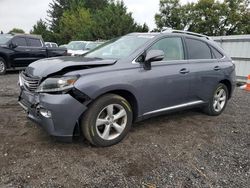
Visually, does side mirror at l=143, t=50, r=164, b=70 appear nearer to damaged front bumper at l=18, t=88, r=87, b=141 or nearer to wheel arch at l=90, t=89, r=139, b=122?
wheel arch at l=90, t=89, r=139, b=122

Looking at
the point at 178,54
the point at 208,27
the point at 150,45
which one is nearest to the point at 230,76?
the point at 178,54

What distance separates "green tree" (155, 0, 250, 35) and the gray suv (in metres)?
32.8

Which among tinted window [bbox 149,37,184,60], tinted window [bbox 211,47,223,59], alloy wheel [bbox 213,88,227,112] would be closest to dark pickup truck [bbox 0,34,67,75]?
tinted window [bbox 149,37,184,60]

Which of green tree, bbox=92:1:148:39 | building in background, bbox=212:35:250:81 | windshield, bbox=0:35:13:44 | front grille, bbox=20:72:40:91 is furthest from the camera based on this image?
green tree, bbox=92:1:148:39

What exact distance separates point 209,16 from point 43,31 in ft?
109

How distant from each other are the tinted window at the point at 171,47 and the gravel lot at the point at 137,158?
1.22m

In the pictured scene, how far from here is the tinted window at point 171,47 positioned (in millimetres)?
4422

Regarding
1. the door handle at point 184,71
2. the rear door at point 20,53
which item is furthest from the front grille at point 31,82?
the rear door at point 20,53

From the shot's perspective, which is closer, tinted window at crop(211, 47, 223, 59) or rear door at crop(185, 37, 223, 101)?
rear door at crop(185, 37, 223, 101)

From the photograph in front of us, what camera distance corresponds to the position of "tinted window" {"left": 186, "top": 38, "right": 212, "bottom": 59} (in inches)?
194

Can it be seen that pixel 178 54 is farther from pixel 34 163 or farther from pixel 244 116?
pixel 34 163

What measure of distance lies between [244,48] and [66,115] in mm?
9335

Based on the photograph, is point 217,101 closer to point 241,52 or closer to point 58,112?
point 58,112

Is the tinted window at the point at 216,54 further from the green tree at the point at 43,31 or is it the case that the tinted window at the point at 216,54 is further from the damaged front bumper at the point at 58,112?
the green tree at the point at 43,31
